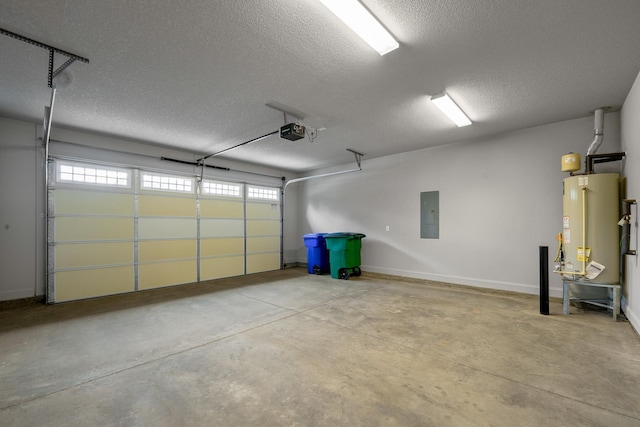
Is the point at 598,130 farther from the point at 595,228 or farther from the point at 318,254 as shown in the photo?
the point at 318,254

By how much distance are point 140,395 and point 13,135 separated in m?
4.78

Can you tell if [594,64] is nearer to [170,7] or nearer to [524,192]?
[524,192]

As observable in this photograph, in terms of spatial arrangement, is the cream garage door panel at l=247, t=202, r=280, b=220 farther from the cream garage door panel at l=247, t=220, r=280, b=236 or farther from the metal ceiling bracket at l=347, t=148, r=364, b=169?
the metal ceiling bracket at l=347, t=148, r=364, b=169

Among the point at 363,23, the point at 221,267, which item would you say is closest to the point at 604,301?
the point at 363,23

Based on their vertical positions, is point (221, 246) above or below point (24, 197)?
below

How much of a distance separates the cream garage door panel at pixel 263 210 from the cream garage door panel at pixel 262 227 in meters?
0.14

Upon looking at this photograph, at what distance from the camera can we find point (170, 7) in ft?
6.55

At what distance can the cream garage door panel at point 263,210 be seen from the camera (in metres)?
7.17

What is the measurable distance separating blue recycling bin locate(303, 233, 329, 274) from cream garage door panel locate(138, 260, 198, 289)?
9.07 ft

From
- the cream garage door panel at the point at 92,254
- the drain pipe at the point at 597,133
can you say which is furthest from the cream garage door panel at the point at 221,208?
the drain pipe at the point at 597,133

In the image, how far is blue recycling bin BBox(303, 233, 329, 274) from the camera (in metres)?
6.80

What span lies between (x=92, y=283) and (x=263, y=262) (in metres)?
3.66

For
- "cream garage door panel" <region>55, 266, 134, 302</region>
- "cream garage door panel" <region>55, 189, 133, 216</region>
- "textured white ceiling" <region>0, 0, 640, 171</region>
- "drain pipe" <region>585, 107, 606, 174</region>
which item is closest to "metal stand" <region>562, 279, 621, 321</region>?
"drain pipe" <region>585, 107, 606, 174</region>

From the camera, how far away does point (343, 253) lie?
243 inches
